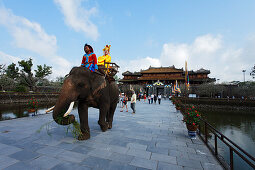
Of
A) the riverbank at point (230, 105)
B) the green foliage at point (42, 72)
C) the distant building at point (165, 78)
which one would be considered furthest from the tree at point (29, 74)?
the riverbank at point (230, 105)

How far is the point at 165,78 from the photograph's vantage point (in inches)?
1548

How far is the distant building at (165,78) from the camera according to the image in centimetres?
3694

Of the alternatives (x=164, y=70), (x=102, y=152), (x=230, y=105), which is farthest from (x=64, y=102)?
(x=164, y=70)

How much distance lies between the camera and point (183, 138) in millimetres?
4199

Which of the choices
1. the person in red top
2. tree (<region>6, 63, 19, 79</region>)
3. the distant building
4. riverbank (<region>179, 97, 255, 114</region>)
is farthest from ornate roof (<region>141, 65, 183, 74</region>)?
the person in red top

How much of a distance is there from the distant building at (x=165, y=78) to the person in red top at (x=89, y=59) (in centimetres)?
3339

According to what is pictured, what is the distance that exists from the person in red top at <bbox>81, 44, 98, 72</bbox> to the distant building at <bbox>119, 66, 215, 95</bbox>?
3339cm

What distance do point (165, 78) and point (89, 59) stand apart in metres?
37.9

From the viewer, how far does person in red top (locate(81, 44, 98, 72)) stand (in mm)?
3692

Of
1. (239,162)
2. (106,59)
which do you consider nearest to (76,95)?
(106,59)

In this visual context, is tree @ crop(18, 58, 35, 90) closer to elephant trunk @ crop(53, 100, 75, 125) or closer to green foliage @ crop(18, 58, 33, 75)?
green foliage @ crop(18, 58, 33, 75)

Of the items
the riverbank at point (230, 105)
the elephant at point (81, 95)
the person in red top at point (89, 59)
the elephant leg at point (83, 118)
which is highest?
the person in red top at point (89, 59)

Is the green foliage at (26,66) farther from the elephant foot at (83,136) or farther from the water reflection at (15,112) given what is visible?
the elephant foot at (83,136)

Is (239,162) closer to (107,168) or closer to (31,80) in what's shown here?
(107,168)
